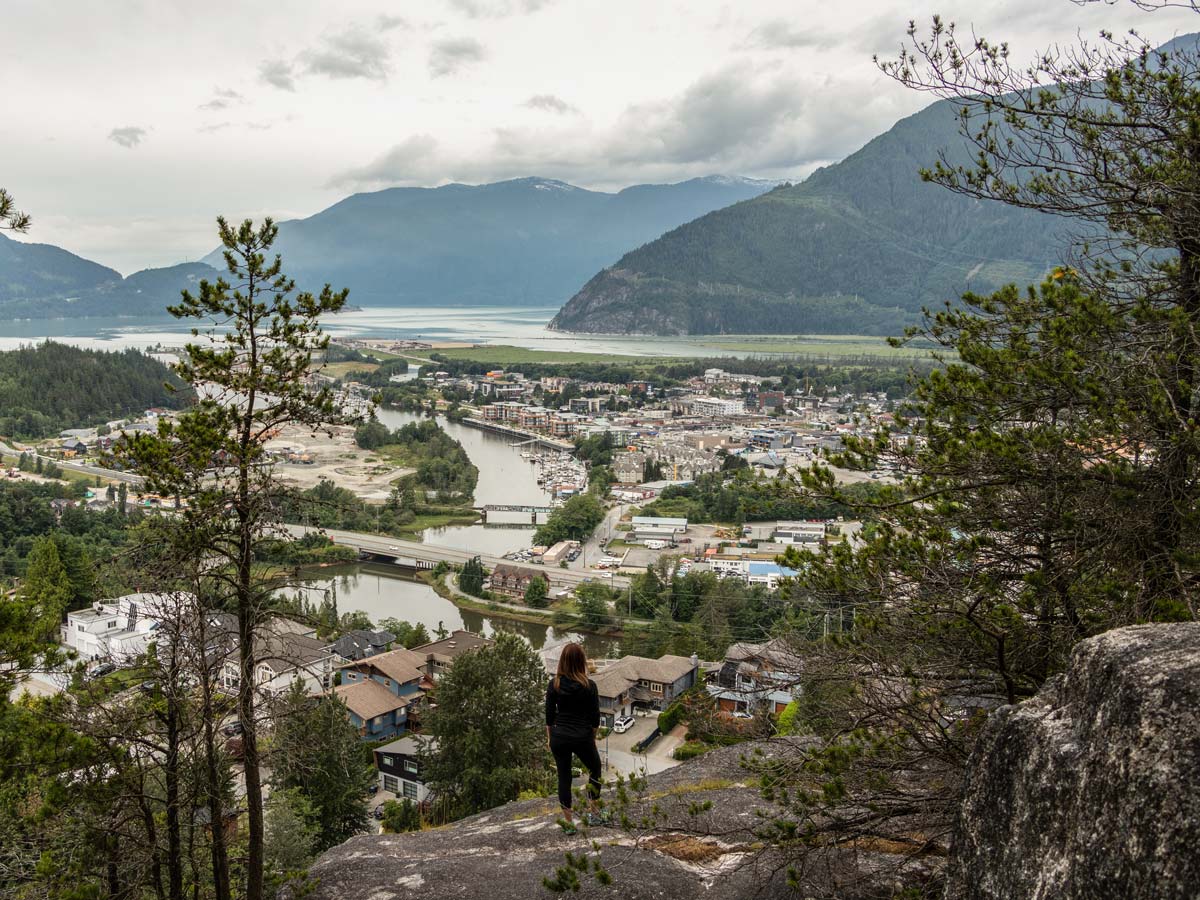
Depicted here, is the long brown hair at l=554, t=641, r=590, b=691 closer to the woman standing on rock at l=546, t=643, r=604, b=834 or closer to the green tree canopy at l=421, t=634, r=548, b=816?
the woman standing on rock at l=546, t=643, r=604, b=834

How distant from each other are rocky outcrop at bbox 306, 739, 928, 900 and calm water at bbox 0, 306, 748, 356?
96.4 meters

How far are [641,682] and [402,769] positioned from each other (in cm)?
534

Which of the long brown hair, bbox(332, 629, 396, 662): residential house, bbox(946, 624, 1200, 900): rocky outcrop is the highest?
bbox(946, 624, 1200, 900): rocky outcrop

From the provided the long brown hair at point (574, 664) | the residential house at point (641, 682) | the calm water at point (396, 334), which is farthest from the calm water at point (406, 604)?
the calm water at point (396, 334)

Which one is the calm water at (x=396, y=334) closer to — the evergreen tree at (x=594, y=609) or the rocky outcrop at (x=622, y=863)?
the evergreen tree at (x=594, y=609)

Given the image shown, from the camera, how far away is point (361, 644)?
63.1 ft

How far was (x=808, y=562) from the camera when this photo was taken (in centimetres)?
396

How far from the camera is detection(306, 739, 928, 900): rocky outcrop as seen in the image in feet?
11.4

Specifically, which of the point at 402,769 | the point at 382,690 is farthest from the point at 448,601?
the point at 402,769

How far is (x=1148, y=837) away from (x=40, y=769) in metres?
5.14

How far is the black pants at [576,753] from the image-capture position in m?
3.71

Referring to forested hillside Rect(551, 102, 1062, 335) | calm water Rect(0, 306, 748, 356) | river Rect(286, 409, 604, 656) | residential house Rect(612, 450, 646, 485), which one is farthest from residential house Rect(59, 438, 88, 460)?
forested hillside Rect(551, 102, 1062, 335)

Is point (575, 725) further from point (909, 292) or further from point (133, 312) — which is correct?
point (133, 312)

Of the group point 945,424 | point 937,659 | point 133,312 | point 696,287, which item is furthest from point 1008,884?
point 133,312
